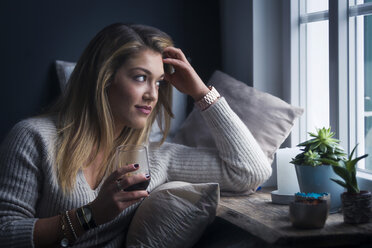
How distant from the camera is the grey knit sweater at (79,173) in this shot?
5.65ft

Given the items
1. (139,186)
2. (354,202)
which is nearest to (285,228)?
(354,202)

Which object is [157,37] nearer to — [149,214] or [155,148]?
[155,148]

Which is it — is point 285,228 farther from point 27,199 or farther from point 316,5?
point 316,5

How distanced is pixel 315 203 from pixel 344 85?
69 centimetres

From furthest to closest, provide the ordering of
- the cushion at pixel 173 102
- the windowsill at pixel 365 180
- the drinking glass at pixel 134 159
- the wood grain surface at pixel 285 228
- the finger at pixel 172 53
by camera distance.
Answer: the cushion at pixel 173 102, the finger at pixel 172 53, the windowsill at pixel 365 180, the drinking glass at pixel 134 159, the wood grain surface at pixel 285 228

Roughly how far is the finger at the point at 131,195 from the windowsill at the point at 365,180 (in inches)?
34.7

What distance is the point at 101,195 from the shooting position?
160cm

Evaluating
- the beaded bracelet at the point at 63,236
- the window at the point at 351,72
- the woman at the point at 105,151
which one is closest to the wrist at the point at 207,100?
the woman at the point at 105,151

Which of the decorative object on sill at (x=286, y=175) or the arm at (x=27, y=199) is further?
the decorative object on sill at (x=286, y=175)

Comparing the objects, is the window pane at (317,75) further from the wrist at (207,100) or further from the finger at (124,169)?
the finger at (124,169)

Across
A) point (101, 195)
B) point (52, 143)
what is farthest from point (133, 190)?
point (52, 143)

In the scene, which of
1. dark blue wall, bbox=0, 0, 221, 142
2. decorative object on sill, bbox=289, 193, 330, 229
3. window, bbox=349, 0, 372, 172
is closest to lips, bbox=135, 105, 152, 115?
decorative object on sill, bbox=289, 193, 330, 229

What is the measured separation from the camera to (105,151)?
2029mm

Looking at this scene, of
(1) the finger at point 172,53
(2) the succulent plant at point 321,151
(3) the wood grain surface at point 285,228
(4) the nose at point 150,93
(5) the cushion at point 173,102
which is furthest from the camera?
(5) the cushion at point 173,102
